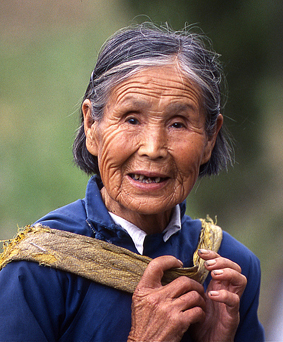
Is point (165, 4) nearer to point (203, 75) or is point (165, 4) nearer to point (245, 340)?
point (203, 75)

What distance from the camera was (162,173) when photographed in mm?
1973

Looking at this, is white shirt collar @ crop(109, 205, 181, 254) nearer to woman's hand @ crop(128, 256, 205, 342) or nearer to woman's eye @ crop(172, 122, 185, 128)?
woman's hand @ crop(128, 256, 205, 342)

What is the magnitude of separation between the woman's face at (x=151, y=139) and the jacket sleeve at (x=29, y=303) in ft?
1.71

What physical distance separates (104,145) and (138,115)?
0.76 feet

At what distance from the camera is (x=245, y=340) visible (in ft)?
7.92

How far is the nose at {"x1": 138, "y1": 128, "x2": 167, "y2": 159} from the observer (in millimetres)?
1908

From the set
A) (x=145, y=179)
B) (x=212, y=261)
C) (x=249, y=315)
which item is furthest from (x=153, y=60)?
(x=249, y=315)

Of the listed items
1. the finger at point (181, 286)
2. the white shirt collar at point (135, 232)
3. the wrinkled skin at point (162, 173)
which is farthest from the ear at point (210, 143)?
the finger at point (181, 286)

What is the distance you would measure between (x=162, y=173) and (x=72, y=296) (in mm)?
721

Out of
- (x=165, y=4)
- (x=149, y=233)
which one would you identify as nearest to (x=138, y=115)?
(x=149, y=233)

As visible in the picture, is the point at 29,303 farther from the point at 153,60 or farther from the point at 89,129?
the point at 153,60

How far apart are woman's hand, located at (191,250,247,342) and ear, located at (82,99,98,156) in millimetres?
781

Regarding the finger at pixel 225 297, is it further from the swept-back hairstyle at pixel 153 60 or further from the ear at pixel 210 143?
the swept-back hairstyle at pixel 153 60

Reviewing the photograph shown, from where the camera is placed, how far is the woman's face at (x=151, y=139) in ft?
6.35
